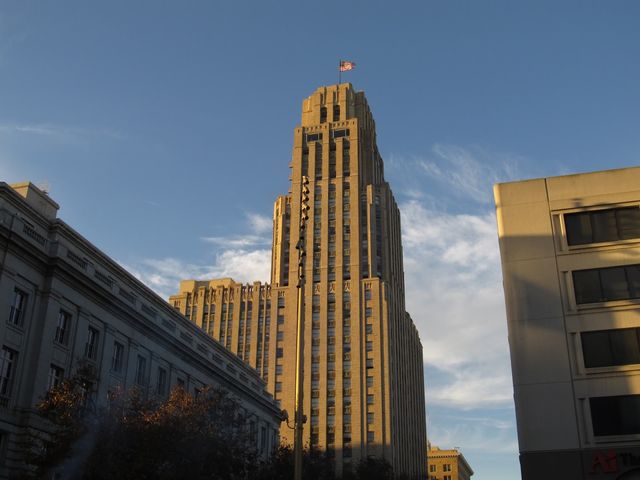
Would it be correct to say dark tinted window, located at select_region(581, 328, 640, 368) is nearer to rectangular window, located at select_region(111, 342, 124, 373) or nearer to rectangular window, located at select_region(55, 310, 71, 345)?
rectangular window, located at select_region(55, 310, 71, 345)

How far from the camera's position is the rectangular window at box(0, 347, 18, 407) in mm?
39469

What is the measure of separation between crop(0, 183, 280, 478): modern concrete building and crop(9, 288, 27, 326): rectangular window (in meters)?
0.06

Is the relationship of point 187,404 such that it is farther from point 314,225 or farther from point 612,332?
point 314,225

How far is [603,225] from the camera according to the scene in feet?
116

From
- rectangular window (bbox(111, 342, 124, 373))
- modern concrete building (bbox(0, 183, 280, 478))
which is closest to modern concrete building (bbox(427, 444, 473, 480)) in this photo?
modern concrete building (bbox(0, 183, 280, 478))

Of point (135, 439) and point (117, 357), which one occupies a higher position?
point (117, 357)

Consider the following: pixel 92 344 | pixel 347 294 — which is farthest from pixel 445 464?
pixel 92 344

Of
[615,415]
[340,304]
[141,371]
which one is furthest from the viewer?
[340,304]

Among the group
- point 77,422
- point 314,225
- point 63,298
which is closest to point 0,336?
point 63,298

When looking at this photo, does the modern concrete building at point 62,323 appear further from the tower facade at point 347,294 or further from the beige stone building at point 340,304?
the beige stone building at point 340,304

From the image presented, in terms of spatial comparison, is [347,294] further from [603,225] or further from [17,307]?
[603,225]

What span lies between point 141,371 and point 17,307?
13.2 m

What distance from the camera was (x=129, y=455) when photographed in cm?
3014

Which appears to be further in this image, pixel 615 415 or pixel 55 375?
pixel 55 375
